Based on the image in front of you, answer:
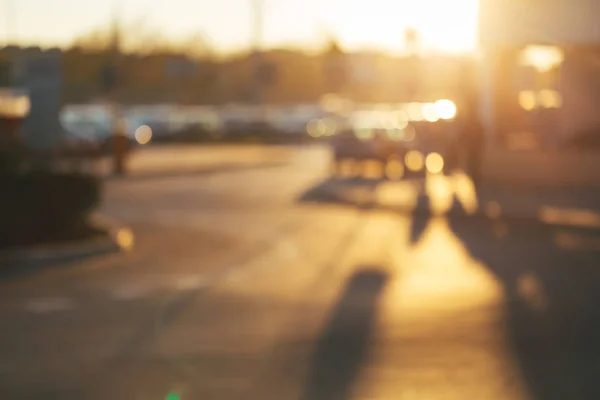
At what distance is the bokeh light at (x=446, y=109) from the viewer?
4081 centimetres

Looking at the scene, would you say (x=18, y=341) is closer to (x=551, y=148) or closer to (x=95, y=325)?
(x=95, y=325)

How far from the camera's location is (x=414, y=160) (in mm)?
47750

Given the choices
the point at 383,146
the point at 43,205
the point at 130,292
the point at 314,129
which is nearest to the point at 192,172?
the point at 383,146

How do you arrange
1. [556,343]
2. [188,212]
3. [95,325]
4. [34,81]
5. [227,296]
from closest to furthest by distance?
[556,343] → [95,325] → [227,296] → [34,81] → [188,212]

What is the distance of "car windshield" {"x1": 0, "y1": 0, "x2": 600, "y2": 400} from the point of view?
11.1 m

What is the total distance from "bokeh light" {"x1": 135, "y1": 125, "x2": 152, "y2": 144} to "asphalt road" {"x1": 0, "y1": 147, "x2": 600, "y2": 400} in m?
50.8

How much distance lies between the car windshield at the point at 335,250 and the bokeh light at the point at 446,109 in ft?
0.93

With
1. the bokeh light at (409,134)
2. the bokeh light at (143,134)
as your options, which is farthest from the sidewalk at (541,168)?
the bokeh light at (143,134)

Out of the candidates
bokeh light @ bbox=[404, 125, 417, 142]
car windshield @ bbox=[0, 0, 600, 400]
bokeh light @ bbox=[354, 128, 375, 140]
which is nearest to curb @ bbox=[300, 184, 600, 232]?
car windshield @ bbox=[0, 0, 600, 400]

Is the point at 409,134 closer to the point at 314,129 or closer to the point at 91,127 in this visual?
the point at 91,127

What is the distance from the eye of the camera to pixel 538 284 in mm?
16797

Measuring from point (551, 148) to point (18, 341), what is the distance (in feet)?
94.6

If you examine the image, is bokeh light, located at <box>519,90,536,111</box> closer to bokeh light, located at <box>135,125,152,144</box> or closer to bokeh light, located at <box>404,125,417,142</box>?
bokeh light, located at <box>404,125,417,142</box>

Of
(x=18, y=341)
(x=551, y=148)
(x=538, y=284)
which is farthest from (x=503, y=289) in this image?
(x=551, y=148)
